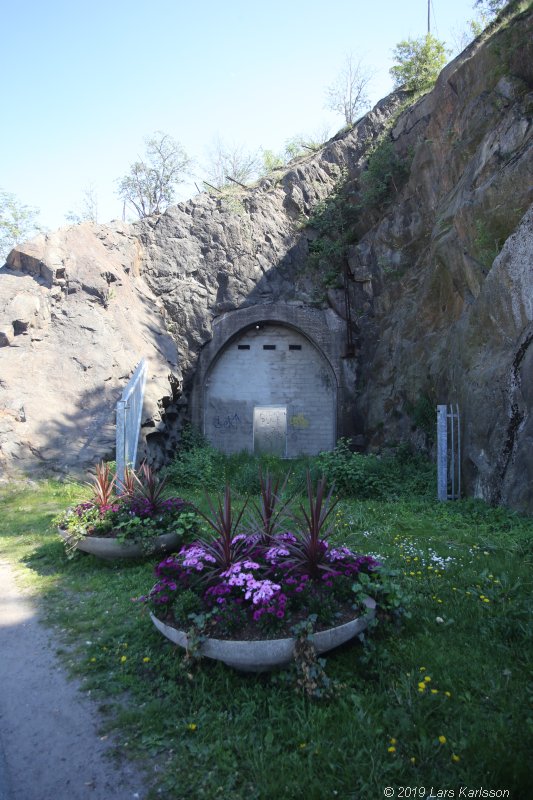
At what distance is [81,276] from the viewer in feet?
44.8

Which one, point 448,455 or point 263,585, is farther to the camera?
point 448,455

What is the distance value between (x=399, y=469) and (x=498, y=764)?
328 inches

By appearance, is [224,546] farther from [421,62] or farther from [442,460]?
[421,62]

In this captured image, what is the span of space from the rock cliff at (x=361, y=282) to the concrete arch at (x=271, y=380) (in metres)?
0.41

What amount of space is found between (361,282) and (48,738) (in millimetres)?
13867

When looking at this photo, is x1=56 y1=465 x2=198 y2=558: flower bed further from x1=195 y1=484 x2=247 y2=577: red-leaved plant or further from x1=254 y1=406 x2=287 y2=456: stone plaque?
x1=254 y1=406 x2=287 y2=456: stone plaque

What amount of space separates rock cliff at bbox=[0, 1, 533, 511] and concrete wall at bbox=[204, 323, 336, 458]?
0.87 m

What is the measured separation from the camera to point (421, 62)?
15680 mm

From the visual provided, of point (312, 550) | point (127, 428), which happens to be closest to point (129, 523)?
point (127, 428)

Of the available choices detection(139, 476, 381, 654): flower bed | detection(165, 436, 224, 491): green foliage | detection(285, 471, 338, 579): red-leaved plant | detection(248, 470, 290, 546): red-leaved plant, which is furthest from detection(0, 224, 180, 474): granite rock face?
detection(285, 471, 338, 579): red-leaved plant

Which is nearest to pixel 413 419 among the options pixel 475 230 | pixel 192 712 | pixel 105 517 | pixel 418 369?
pixel 418 369

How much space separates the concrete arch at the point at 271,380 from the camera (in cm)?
1535

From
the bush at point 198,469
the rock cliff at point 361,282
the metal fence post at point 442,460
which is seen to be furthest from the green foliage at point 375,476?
the bush at point 198,469

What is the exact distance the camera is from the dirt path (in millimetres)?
2734
